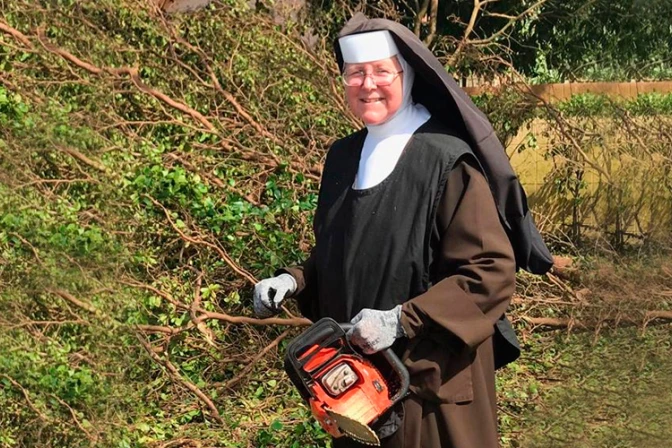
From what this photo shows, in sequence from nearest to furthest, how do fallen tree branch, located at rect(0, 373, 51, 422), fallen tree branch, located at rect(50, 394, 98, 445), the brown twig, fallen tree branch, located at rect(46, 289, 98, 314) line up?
fallen tree branch, located at rect(0, 373, 51, 422) < fallen tree branch, located at rect(50, 394, 98, 445) < fallen tree branch, located at rect(46, 289, 98, 314) < the brown twig

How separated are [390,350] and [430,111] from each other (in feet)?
2.26

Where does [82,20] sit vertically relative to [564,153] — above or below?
above

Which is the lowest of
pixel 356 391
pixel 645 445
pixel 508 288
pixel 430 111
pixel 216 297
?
pixel 645 445

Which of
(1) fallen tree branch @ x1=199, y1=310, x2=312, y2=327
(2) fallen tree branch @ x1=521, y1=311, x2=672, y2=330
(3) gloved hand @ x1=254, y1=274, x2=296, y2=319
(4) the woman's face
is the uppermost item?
(4) the woman's face

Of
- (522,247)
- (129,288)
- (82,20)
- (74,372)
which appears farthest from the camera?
(82,20)

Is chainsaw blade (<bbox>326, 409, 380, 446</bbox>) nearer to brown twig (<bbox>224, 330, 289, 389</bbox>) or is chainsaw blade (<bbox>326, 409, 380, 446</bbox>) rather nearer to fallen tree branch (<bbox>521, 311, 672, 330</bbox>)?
brown twig (<bbox>224, 330, 289, 389</bbox>)

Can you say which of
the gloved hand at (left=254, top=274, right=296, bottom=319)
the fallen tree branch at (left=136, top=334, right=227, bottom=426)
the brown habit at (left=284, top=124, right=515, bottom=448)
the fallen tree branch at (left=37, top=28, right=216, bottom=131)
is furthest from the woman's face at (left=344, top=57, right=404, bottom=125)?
the fallen tree branch at (left=37, top=28, right=216, bottom=131)

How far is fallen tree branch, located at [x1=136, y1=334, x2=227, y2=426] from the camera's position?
4852 millimetres

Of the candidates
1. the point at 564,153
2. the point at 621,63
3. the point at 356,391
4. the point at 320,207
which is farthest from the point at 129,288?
the point at 621,63

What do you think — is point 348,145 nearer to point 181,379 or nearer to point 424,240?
point 424,240

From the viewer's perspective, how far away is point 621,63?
8539 millimetres

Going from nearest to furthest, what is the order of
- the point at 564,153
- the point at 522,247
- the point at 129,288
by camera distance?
1. the point at 522,247
2. the point at 129,288
3. the point at 564,153

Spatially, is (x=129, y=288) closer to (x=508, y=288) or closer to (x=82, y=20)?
(x=82, y=20)

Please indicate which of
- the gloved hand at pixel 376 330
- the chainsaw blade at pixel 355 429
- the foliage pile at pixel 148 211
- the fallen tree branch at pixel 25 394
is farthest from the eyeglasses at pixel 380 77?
the fallen tree branch at pixel 25 394
